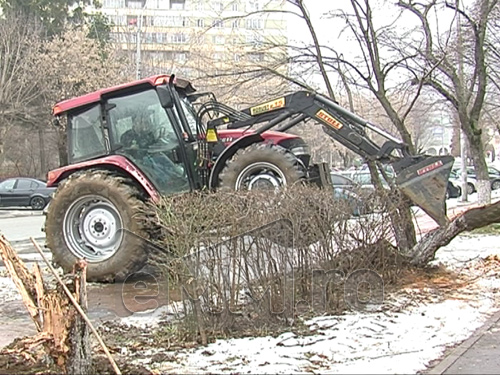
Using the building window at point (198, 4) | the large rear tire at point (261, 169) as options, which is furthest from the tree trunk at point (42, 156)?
the large rear tire at point (261, 169)

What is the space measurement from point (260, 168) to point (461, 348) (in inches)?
169

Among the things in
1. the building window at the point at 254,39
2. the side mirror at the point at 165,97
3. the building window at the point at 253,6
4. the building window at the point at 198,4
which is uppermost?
the building window at the point at 198,4

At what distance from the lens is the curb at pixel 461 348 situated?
18.0ft

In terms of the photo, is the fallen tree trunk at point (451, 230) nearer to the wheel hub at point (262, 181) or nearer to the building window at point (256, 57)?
the wheel hub at point (262, 181)

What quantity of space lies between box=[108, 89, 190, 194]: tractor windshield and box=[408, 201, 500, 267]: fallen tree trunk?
362 centimetres

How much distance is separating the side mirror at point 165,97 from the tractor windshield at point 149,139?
0.50ft

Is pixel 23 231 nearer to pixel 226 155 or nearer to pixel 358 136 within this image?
pixel 226 155

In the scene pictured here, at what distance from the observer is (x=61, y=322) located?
515 centimetres

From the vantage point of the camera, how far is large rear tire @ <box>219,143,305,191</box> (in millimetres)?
9336

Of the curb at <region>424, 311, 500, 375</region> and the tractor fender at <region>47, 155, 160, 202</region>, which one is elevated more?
the tractor fender at <region>47, 155, 160, 202</region>

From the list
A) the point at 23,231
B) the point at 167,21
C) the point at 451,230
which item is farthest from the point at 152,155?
the point at 167,21

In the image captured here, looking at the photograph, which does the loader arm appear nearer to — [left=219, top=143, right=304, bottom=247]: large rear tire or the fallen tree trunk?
the fallen tree trunk

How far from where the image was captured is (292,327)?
21.8 feet

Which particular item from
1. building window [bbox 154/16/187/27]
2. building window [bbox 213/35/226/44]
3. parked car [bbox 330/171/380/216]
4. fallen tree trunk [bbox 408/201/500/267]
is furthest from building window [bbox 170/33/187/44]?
parked car [bbox 330/171/380/216]
